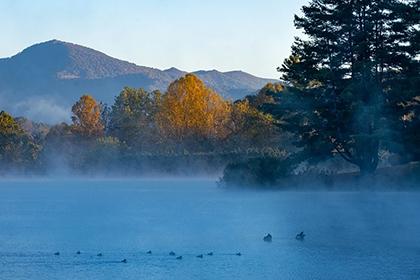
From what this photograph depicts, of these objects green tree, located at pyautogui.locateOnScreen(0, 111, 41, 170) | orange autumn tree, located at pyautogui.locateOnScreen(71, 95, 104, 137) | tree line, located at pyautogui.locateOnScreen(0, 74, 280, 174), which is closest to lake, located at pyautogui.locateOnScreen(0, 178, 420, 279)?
tree line, located at pyautogui.locateOnScreen(0, 74, 280, 174)

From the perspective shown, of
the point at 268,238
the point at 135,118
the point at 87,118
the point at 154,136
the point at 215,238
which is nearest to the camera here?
the point at 268,238

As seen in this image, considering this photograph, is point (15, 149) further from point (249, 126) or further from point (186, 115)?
point (249, 126)

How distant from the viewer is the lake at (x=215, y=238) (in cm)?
1367

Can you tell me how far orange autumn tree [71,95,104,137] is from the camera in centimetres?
6300

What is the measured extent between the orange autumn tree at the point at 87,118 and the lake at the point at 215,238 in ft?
112

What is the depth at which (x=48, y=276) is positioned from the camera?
43.1 feet

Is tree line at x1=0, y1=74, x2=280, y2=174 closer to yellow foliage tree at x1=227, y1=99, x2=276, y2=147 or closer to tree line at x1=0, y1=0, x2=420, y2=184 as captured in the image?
yellow foliage tree at x1=227, y1=99, x2=276, y2=147

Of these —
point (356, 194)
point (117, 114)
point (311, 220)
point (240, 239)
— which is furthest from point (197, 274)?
point (117, 114)

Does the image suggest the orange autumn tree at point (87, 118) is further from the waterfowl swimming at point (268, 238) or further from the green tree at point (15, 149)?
the waterfowl swimming at point (268, 238)

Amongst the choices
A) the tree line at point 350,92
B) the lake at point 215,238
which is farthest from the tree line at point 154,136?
the lake at point 215,238

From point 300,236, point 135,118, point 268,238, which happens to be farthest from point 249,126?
point 268,238

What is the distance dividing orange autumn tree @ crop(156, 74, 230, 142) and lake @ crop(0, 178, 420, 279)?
29839mm

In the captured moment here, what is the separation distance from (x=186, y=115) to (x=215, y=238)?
4209 cm

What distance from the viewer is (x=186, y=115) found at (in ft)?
195
